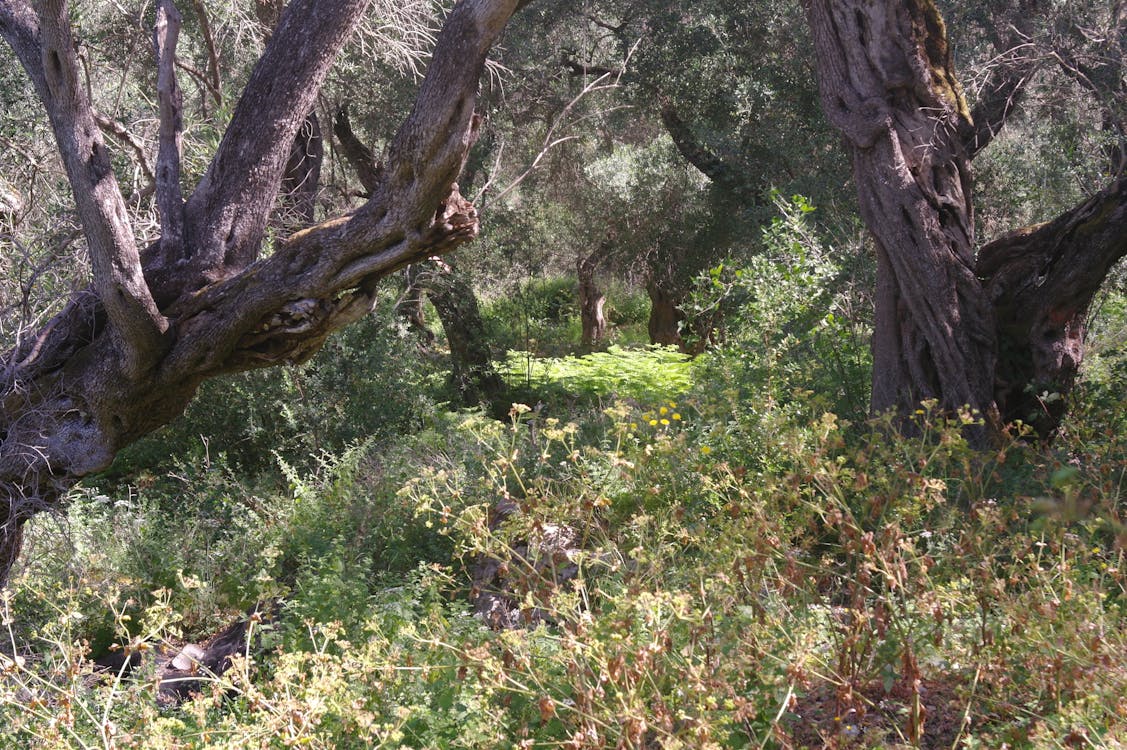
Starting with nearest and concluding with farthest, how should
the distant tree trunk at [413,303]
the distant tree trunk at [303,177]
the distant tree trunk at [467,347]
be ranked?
the distant tree trunk at [303,177], the distant tree trunk at [413,303], the distant tree trunk at [467,347]

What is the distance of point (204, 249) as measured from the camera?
14.1ft

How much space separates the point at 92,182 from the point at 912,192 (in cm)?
429

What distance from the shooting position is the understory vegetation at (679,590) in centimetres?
263

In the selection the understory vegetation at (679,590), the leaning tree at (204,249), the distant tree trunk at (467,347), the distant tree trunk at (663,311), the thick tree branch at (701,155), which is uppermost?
the thick tree branch at (701,155)

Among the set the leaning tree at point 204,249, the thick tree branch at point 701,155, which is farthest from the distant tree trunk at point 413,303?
the leaning tree at point 204,249

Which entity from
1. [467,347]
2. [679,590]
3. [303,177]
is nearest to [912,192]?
[679,590]

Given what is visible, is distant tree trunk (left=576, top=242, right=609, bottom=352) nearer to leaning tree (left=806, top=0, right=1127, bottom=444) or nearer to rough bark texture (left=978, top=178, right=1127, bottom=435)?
leaning tree (left=806, top=0, right=1127, bottom=444)

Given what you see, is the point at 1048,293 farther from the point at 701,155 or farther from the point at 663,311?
the point at 663,311

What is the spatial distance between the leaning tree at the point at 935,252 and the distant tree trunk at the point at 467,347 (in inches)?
253

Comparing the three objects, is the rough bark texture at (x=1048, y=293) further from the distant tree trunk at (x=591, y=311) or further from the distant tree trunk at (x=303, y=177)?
the distant tree trunk at (x=591, y=311)

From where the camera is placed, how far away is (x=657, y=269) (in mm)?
14641

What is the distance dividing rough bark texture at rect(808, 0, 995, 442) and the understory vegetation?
1.65 feet

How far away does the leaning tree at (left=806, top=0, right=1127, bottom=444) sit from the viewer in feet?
18.1

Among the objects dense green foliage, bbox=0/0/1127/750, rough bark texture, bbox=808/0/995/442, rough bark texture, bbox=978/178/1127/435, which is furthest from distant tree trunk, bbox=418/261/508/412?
rough bark texture, bbox=978/178/1127/435
